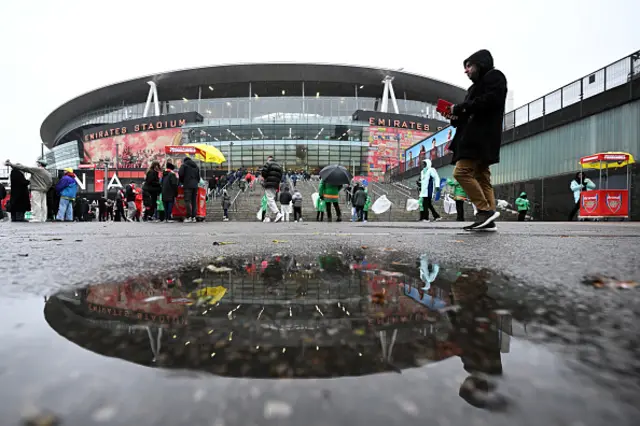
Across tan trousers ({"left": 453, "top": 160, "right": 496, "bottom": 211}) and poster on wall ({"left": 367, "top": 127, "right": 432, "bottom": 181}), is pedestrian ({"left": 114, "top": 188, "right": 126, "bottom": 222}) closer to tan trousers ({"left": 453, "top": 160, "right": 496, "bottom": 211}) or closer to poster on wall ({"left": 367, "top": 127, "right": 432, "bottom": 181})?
tan trousers ({"left": 453, "top": 160, "right": 496, "bottom": 211})

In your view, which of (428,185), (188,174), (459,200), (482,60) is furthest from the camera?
(459,200)

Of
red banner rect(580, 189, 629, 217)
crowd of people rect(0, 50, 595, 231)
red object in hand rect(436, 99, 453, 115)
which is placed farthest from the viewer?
red banner rect(580, 189, 629, 217)

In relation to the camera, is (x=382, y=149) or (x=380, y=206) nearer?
(x=380, y=206)

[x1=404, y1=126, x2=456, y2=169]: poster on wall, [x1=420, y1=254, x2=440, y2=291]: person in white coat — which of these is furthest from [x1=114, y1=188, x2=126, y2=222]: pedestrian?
[x1=404, y1=126, x2=456, y2=169]: poster on wall

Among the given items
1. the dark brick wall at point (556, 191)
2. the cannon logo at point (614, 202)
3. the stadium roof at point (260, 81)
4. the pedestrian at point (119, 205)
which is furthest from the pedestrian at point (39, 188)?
the stadium roof at point (260, 81)

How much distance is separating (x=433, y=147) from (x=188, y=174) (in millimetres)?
25079

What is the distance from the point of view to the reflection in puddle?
477 mm

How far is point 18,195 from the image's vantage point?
10.1 metres

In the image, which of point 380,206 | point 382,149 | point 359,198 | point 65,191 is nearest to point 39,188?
point 65,191

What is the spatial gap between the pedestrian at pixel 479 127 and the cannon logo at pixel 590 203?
9804 mm

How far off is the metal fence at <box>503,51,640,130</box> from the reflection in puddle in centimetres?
1713

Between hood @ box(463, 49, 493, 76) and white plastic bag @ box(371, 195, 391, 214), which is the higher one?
hood @ box(463, 49, 493, 76)

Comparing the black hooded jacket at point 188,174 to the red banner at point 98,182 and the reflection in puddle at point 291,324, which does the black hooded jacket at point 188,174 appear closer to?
the reflection in puddle at point 291,324

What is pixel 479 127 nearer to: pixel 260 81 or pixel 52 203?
pixel 52 203
